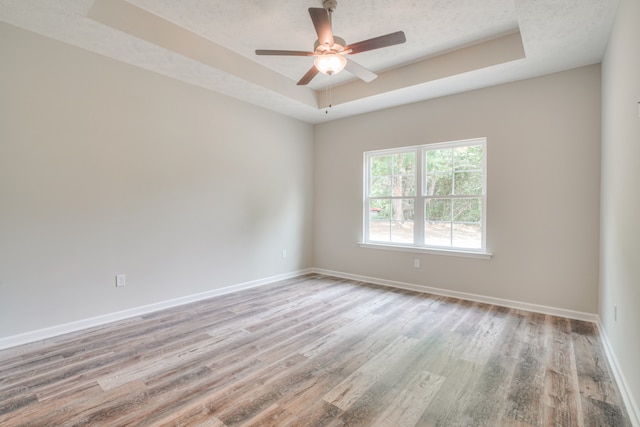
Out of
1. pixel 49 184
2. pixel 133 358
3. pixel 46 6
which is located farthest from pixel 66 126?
pixel 133 358

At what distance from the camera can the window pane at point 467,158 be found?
4055 mm

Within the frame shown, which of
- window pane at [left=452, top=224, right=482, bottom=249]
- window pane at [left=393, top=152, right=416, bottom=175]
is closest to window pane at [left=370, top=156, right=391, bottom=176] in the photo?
window pane at [left=393, top=152, right=416, bottom=175]

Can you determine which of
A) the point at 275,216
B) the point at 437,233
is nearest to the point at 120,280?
the point at 275,216

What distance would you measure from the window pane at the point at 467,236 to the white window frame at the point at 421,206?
5cm

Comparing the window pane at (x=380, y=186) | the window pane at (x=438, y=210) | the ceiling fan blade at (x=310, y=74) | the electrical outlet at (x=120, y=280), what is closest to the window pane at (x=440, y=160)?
the window pane at (x=438, y=210)

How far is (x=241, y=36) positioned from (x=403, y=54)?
1858mm

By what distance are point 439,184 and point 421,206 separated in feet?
1.31

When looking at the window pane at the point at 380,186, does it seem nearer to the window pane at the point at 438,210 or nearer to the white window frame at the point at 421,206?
the white window frame at the point at 421,206

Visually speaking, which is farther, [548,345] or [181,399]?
[548,345]

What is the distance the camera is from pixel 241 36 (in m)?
3.25

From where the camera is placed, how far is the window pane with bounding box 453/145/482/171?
13.3ft

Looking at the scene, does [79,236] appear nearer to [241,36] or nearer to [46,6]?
[46,6]

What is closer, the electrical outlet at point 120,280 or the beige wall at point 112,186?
the beige wall at point 112,186

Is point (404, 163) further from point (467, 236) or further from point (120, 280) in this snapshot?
point (120, 280)
